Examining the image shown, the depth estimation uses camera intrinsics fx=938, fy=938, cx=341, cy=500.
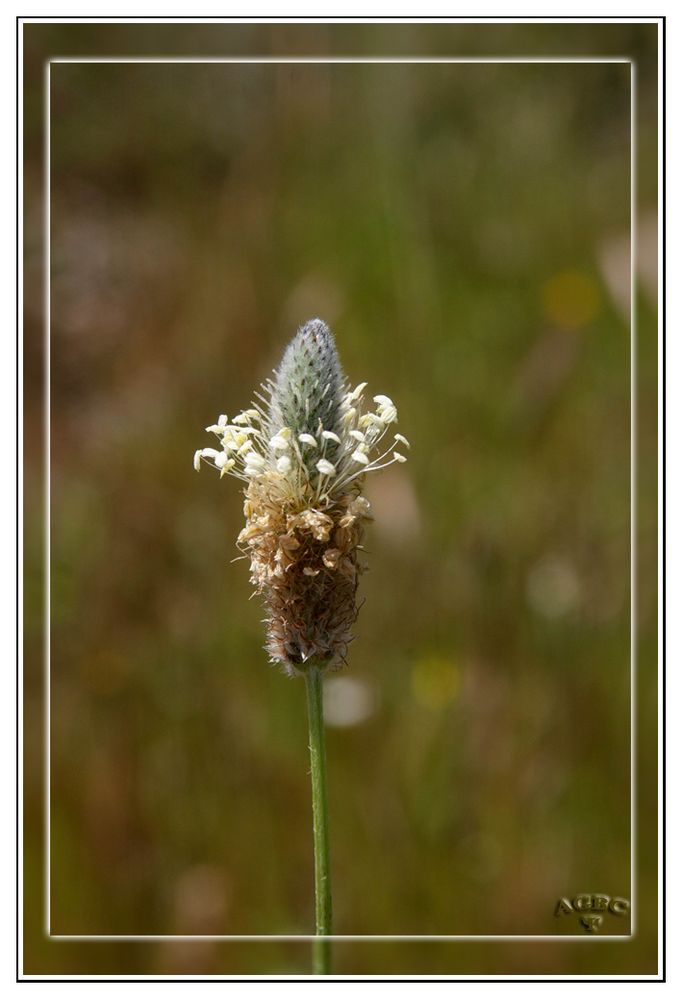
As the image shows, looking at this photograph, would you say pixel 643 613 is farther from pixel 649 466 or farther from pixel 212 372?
pixel 212 372

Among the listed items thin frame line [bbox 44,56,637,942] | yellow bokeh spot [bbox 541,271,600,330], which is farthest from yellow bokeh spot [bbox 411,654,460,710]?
yellow bokeh spot [bbox 541,271,600,330]

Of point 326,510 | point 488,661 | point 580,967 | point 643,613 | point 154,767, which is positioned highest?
point 326,510

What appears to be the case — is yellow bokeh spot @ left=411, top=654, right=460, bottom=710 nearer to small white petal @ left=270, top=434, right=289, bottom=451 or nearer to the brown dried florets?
the brown dried florets

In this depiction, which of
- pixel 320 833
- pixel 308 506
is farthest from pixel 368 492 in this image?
pixel 320 833

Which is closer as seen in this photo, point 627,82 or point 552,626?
point 627,82

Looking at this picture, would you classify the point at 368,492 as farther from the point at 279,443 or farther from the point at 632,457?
the point at 279,443

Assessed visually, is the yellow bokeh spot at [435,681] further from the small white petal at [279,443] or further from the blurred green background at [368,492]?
the small white petal at [279,443]

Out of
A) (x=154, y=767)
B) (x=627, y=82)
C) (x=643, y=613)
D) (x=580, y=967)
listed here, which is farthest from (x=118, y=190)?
(x=580, y=967)
